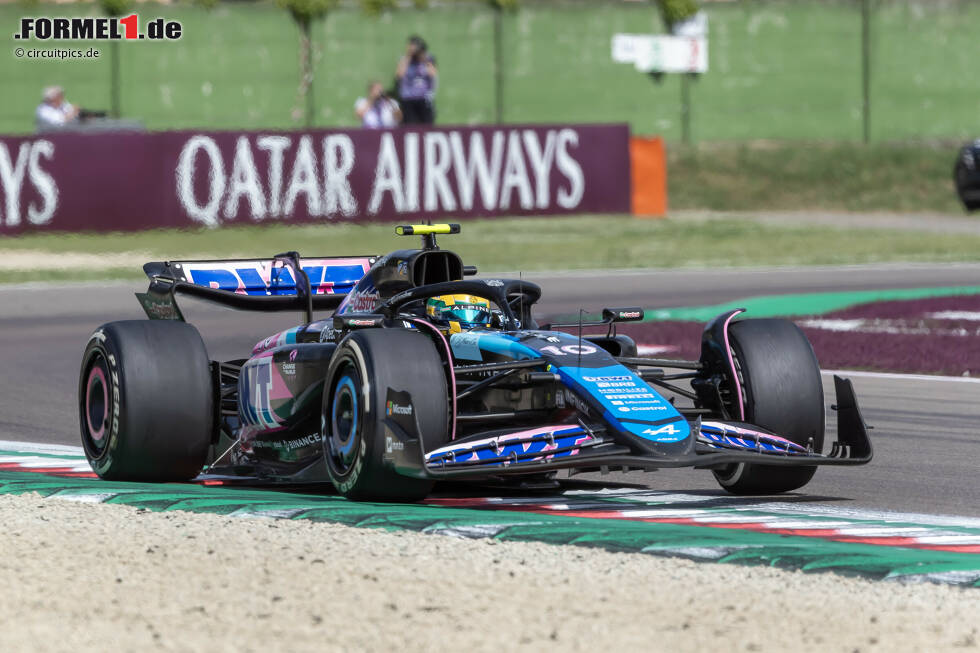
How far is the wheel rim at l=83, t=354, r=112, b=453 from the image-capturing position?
8914 millimetres

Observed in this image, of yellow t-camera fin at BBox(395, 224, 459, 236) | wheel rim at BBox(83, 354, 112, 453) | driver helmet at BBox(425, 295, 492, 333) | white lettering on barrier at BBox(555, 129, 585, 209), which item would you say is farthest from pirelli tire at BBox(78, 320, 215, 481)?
white lettering on barrier at BBox(555, 129, 585, 209)

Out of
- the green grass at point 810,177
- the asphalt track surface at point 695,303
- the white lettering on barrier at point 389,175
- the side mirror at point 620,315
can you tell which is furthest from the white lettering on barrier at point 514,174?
the side mirror at point 620,315

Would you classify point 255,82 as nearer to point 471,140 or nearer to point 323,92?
point 323,92

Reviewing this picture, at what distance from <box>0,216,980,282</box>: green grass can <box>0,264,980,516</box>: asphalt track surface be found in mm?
1404

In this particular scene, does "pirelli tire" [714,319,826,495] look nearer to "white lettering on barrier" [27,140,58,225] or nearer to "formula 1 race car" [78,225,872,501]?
"formula 1 race car" [78,225,872,501]

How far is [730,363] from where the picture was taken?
840 centimetres

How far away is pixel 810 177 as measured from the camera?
31.5 metres

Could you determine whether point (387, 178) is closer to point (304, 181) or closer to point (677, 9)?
point (304, 181)

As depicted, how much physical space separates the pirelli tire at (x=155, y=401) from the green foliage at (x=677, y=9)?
24893 mm

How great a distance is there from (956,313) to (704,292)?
356cm

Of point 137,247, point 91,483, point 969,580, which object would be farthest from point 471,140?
point 969,580

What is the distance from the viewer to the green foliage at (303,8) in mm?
30109

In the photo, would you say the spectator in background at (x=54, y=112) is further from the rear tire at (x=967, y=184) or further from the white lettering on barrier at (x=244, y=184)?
the rear tire at (x=967, y=184)

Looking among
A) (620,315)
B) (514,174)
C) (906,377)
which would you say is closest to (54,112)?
(514,174)
